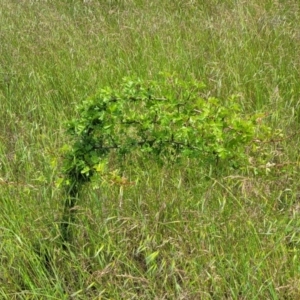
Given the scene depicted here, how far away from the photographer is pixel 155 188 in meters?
2.23

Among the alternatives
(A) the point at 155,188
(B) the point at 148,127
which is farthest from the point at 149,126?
(A) the point at 155,188

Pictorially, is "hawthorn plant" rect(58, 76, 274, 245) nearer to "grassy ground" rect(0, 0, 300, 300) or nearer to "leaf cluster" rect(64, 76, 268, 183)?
"leaf cluster" rect(64, 76, 268, 183)

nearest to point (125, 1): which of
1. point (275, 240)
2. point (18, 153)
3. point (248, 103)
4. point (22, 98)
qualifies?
point (22, 98)

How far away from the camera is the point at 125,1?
4.45 meters

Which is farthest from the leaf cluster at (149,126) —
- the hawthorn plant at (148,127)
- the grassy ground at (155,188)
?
the grassy ground at (155,188)

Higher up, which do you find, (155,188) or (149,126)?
(149,126)

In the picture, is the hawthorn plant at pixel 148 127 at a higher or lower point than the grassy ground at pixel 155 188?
higher

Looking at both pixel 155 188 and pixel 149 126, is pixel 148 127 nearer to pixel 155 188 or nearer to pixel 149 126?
pixel 149 126

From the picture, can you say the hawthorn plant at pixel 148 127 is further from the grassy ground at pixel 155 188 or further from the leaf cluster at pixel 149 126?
the grassy ground at pixel 155 188

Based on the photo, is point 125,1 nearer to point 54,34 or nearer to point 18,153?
point 54,34

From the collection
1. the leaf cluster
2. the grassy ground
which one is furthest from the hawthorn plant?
the grassy ground

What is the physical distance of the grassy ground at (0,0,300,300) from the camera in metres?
1.82

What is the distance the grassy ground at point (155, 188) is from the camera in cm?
182

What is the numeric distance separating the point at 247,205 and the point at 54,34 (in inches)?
96.8
